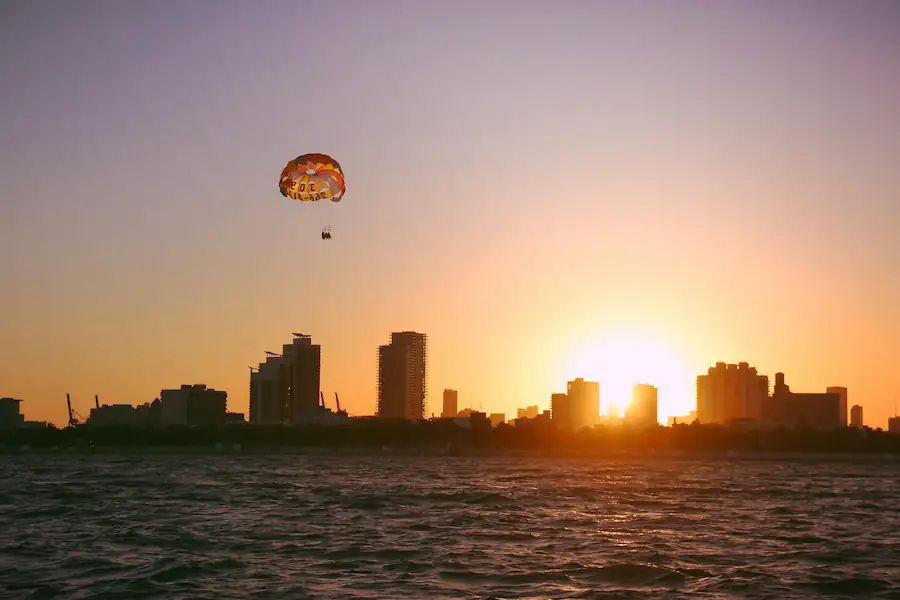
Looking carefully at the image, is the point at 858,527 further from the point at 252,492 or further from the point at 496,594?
the point at 252,492

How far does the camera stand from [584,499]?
8262 cm

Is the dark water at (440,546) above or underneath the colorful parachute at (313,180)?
underneath

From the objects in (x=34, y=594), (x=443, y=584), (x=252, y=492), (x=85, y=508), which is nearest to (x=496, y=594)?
(x=443, y=584)

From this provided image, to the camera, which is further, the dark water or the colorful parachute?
the colorful parachute

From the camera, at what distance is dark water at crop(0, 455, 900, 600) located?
36.3 m

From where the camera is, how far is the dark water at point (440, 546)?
119 ft

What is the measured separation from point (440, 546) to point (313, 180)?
45200 millimetres

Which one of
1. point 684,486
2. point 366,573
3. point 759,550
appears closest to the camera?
point 366,573

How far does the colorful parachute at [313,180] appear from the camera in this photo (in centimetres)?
8544

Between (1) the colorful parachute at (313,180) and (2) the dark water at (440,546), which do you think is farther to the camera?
(1) the colorful parachute at (313,180)

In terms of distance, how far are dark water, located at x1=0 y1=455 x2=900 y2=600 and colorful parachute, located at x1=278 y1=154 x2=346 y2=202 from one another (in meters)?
24.3

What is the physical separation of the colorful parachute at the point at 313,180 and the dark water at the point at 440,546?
24.3 m

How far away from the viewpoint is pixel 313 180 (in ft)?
283

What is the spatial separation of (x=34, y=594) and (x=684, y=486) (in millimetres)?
82843
